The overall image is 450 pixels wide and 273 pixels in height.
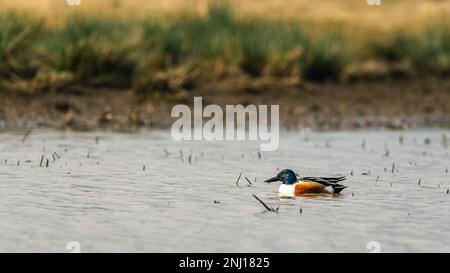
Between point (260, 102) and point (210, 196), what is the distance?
800cm

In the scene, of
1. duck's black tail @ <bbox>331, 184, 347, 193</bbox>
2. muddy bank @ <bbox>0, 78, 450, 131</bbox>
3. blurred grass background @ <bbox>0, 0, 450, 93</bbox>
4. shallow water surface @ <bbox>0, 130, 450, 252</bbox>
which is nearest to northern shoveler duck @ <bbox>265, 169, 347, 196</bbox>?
duck's black tail @ <bbox>331, 184, 347, 193</bbox>

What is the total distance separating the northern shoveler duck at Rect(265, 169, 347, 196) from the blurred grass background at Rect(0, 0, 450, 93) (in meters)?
7.41

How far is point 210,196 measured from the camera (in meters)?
10.3

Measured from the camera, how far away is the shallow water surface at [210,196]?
8.33 m

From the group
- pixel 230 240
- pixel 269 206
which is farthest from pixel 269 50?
pixel 230 240

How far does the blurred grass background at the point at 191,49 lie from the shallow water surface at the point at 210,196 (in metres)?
3.01

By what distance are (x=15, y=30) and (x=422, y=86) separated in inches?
299

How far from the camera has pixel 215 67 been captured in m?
19.2

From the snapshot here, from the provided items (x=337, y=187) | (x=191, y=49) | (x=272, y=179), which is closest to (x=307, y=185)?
(x=337, y=187)

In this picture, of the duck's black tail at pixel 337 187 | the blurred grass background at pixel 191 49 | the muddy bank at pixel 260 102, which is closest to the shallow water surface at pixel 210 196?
the duck's black tail at pixel 337 187

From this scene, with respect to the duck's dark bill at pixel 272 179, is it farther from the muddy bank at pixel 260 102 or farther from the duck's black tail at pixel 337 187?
the muddy bank at pixel 260 102

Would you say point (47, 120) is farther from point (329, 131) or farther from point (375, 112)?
point (375, 112)

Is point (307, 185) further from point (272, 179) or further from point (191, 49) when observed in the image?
point (191, 49)
